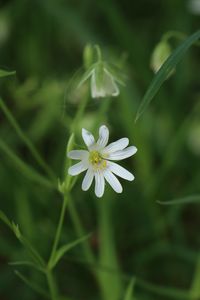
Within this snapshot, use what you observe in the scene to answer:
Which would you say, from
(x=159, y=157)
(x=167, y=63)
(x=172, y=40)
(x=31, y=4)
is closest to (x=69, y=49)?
(x=31, y=4)

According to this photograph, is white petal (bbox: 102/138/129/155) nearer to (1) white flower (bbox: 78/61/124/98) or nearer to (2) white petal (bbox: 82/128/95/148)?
(2) white petal (bbox: 82/128/95/148)

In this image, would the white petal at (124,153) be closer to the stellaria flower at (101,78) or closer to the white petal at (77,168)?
the white petal at (77,168)

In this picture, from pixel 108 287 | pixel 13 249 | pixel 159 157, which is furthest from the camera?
pixel 159 157

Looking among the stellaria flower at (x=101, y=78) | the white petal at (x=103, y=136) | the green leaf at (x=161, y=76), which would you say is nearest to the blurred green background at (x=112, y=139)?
the stellaria flower at (x=101, y=78)

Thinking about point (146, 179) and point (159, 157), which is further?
point (159, 157)

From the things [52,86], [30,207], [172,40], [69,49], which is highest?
[172,40]

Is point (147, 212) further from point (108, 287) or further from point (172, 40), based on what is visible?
point (172, 40)
